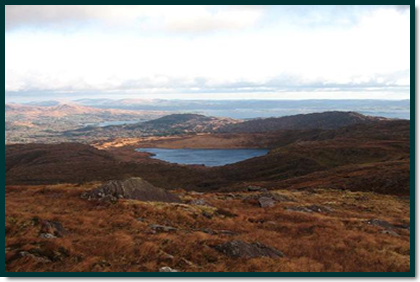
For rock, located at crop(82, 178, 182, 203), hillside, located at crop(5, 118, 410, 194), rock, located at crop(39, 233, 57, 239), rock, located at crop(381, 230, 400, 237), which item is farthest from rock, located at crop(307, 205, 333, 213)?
hillside, located at crop(5, 118, 410, 194)

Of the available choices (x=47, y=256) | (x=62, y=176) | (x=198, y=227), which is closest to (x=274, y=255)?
(x=198, y=227)

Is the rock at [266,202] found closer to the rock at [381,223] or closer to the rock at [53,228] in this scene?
the rock at [381,223]

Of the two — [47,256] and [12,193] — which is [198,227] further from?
[12,193]

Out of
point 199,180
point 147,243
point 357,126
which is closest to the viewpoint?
point 147,243

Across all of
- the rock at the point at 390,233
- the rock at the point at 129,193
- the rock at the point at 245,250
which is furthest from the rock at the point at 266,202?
the rock at the point at 245,250

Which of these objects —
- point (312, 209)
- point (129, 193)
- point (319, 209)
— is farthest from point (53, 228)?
point (319, 209)

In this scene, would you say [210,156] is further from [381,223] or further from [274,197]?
[381,223]
